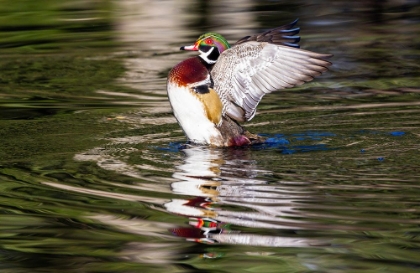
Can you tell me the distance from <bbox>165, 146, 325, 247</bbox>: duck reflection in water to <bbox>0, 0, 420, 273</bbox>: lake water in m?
0.01

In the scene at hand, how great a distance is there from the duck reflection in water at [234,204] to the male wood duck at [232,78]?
0.72m

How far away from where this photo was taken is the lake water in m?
5.66

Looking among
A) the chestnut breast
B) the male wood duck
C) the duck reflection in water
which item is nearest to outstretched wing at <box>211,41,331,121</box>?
the male wood duck

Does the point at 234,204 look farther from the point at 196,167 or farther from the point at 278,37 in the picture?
the point at 278,37

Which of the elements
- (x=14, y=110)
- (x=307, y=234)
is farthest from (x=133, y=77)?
(x=307, y=234)

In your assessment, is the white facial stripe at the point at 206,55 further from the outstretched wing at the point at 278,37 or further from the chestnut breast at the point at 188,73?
the outstretched wing at the point at 278,37

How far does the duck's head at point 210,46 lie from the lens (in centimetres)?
888

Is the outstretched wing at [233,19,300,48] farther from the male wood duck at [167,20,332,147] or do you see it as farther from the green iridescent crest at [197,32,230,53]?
the green iridescent crest at [197,32,230,53]

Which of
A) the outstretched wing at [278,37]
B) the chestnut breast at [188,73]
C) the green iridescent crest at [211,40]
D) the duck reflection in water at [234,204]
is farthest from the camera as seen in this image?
the green iridescent crest at [211,40]

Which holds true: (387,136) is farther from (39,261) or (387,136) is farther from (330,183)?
(39,261)

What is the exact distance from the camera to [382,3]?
1789 centimetres

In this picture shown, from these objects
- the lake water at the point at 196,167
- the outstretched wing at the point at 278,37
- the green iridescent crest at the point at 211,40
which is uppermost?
the outstretched wing at the point at 278,37

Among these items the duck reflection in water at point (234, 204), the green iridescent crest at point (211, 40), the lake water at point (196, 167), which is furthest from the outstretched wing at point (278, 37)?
the duck reflection in water at point (234, 204)

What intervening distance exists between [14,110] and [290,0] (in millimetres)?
8793
